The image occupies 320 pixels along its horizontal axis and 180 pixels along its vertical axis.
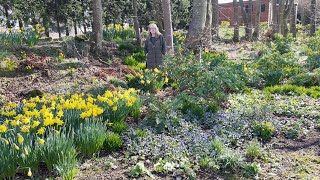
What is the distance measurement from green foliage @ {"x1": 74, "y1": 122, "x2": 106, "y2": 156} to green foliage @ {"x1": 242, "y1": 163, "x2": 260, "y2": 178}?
5.76 ft

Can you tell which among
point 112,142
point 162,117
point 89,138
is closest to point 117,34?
point 162,117

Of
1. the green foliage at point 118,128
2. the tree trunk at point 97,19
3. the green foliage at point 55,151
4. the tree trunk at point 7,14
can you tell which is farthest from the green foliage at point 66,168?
the tree trunk at point 7,14

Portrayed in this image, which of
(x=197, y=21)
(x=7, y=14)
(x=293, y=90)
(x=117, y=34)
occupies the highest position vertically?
(x=7, y=14)

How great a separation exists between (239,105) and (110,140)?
9.72 feet

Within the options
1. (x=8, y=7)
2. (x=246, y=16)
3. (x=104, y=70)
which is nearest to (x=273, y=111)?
(x=104, y=70)

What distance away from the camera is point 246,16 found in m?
19.2

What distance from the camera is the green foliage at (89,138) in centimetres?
380

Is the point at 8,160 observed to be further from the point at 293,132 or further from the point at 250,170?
the point at 293,132

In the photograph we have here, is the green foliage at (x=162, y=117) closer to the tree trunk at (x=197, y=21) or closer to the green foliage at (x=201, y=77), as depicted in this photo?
the green foliage at (x=201, y=77)

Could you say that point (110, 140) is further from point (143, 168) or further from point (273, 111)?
point (273, 111)

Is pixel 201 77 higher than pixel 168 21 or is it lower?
lower

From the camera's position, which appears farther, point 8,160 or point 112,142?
point 112,142

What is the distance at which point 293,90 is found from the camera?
24.2 feet

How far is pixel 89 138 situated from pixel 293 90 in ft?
17.3
